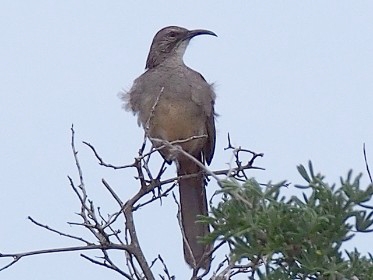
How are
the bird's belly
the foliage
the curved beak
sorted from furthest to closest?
1. the curved beak
2. the bird's belly
3. the foliage

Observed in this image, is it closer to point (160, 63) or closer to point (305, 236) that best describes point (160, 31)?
point (160, 63)

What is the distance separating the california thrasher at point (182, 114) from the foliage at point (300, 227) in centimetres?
356

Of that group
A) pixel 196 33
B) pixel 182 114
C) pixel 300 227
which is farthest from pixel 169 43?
pixel 300 227

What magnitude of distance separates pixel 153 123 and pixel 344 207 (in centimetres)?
394

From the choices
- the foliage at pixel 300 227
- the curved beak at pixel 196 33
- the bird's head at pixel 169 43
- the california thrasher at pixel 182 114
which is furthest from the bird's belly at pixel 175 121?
the foliage at pixel 300 227

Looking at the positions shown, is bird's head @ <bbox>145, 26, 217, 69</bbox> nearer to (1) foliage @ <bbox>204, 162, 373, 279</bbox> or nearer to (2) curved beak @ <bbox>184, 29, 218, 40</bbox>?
(2) curved beak @ <bbox>184, 29, 218, 40</bbox>

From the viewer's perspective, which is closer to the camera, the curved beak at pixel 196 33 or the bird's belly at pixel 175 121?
the bird's belly at pixel 175 121

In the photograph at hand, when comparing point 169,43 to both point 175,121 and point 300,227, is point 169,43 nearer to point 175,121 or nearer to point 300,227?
point 175,121

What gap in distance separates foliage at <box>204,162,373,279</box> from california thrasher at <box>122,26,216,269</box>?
3.56m

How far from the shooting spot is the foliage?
2135mm

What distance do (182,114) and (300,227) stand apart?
4.02 m

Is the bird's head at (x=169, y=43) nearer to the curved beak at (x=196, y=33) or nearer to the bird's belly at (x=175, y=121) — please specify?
the curved beak at (x=196, y=33)

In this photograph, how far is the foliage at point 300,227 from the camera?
2.13 metres

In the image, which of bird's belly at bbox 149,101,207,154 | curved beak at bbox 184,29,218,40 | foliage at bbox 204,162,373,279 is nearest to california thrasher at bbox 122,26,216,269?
bird's belly at bbox 149,101,207,154
